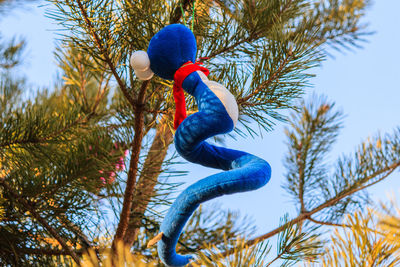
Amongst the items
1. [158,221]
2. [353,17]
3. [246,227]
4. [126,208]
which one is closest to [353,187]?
[246,227]

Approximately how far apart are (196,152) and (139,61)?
0.50 ft

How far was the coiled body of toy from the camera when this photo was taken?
522 millimetres

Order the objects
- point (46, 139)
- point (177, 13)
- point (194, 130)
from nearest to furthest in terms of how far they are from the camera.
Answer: point (194, 130)
point (177, 13)
point (46, 139)

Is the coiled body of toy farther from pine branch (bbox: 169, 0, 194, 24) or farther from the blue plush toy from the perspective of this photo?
pine branch (bbox: 169, 0, 194, 24)

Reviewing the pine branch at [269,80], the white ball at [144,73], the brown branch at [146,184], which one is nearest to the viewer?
the white ball at [144,73]

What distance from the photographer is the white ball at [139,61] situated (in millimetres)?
602

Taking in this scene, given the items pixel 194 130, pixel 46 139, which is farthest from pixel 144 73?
pixel 46 139

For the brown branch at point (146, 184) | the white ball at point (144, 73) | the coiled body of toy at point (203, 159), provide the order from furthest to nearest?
the brown branch at point (146, 184) < the white ball at point (144, 73) < the coiled body of toy at point (203, 159)

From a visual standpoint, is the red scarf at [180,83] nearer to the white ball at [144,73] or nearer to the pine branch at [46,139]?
the white ball at [144,73]

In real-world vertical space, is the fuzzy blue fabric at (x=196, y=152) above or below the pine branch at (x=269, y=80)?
below

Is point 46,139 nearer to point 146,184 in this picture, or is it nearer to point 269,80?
point 146,184

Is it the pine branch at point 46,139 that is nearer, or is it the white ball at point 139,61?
the white ball at point 139,61

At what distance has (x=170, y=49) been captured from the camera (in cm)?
61

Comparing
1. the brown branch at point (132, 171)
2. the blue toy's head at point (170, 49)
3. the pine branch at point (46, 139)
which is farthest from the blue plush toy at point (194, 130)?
the pine branch at point (46, 139)
